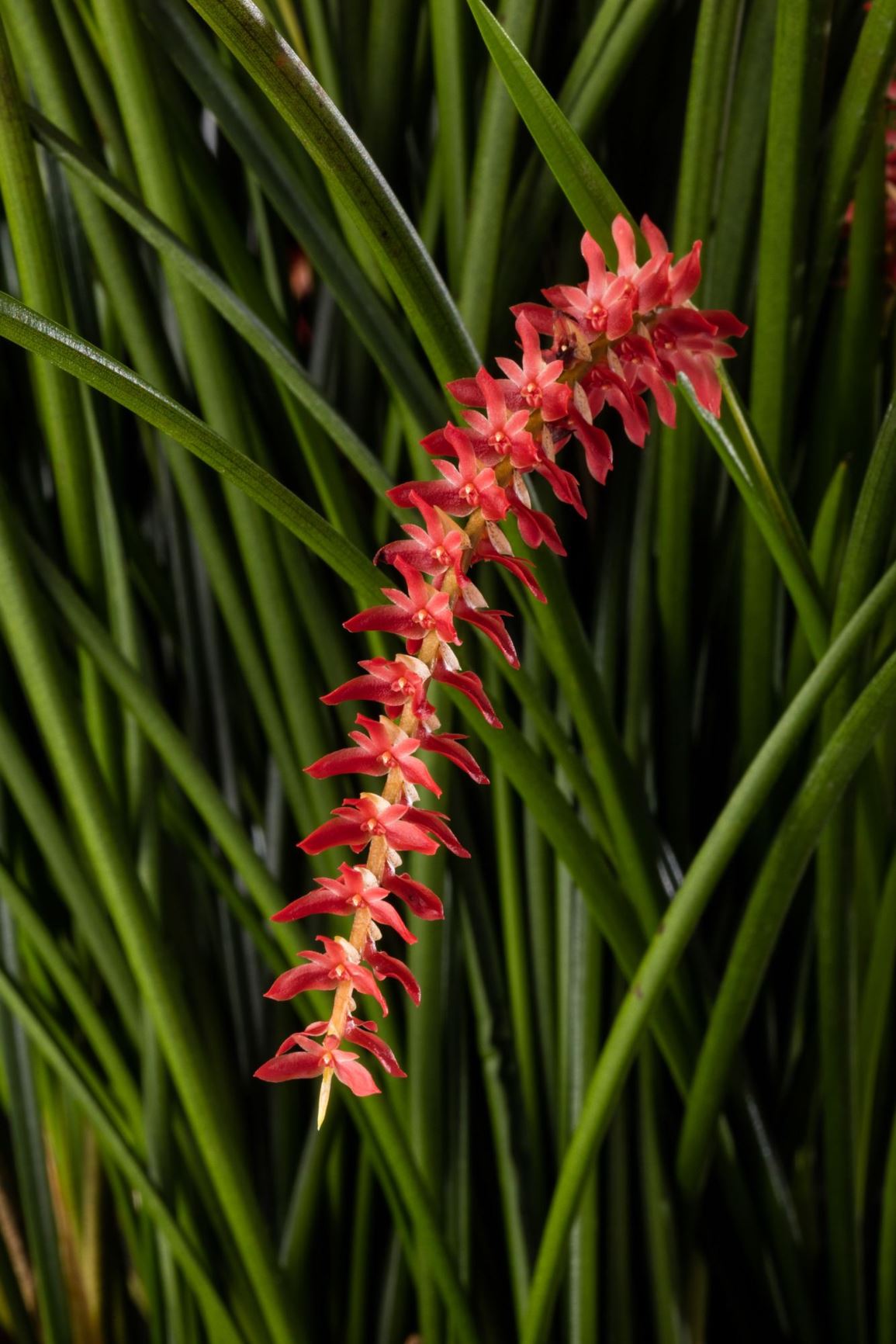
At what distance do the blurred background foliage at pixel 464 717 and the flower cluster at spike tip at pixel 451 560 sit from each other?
2.9 inches

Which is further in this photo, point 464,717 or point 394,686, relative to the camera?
point 464,717

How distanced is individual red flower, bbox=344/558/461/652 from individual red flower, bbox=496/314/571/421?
36 millimetres

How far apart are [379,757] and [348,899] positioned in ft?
0.08

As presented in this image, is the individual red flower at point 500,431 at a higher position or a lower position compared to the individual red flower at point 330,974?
higher

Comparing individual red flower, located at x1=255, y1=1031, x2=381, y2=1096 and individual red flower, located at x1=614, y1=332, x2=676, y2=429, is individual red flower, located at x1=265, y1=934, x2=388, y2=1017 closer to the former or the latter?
individual red flower, located at x1=255, y1=1031, x2=381, y2=1096

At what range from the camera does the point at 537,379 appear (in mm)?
186

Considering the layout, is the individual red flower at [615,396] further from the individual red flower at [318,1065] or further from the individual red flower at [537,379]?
the individual red flower at [318,1065]


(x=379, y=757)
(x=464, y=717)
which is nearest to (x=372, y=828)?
(x=379, y=757)

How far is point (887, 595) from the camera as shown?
26cm

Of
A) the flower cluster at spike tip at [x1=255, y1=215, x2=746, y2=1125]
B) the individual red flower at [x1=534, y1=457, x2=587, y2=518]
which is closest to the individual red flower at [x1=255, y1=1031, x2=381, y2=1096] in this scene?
the flower cluster at spike tip at [x1=255, y1=215, x2=746, y2=1125]

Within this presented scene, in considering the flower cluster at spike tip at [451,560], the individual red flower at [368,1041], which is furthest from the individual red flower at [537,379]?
the individual red flower at [368,1041]

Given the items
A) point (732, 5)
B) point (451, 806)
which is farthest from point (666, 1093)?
point (732, 5)

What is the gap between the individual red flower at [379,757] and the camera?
0.18 meters

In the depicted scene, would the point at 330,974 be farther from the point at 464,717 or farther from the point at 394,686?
the point at 464,717
